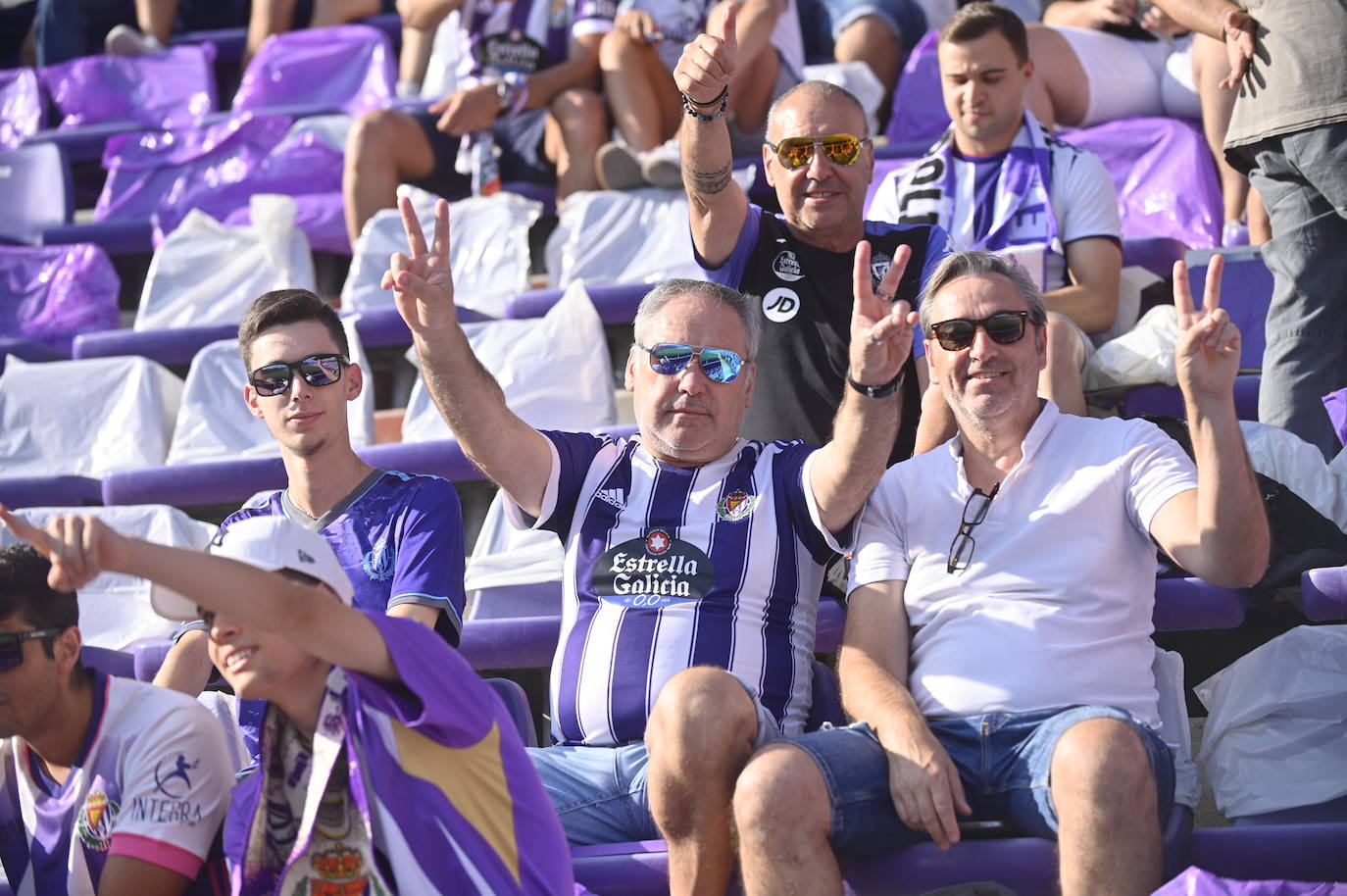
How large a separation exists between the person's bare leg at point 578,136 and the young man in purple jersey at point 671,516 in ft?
7.15

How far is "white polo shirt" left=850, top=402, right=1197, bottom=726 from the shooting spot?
7.29 feet

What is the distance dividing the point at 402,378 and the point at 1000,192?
1587mm

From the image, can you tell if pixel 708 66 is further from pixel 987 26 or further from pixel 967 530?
pixel 987 26

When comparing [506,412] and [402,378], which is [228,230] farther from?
[506,412]

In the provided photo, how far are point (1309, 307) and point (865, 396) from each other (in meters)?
1.24

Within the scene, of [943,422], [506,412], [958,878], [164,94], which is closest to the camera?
[958,878]

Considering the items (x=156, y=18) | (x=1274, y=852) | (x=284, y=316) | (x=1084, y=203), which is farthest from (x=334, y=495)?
(x=156, y=18)

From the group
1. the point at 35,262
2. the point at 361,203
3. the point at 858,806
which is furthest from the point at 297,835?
the point at 35,262

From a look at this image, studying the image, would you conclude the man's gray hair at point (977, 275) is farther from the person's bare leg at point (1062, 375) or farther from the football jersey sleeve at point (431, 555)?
the football jersey sleeve at point (431, 555)

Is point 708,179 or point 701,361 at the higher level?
point 708,179

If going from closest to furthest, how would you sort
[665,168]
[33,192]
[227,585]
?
[227,585]
[665,168]
[33,192]

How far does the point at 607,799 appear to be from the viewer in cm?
225

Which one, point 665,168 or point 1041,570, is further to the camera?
point 665,168

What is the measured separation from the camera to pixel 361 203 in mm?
4637
